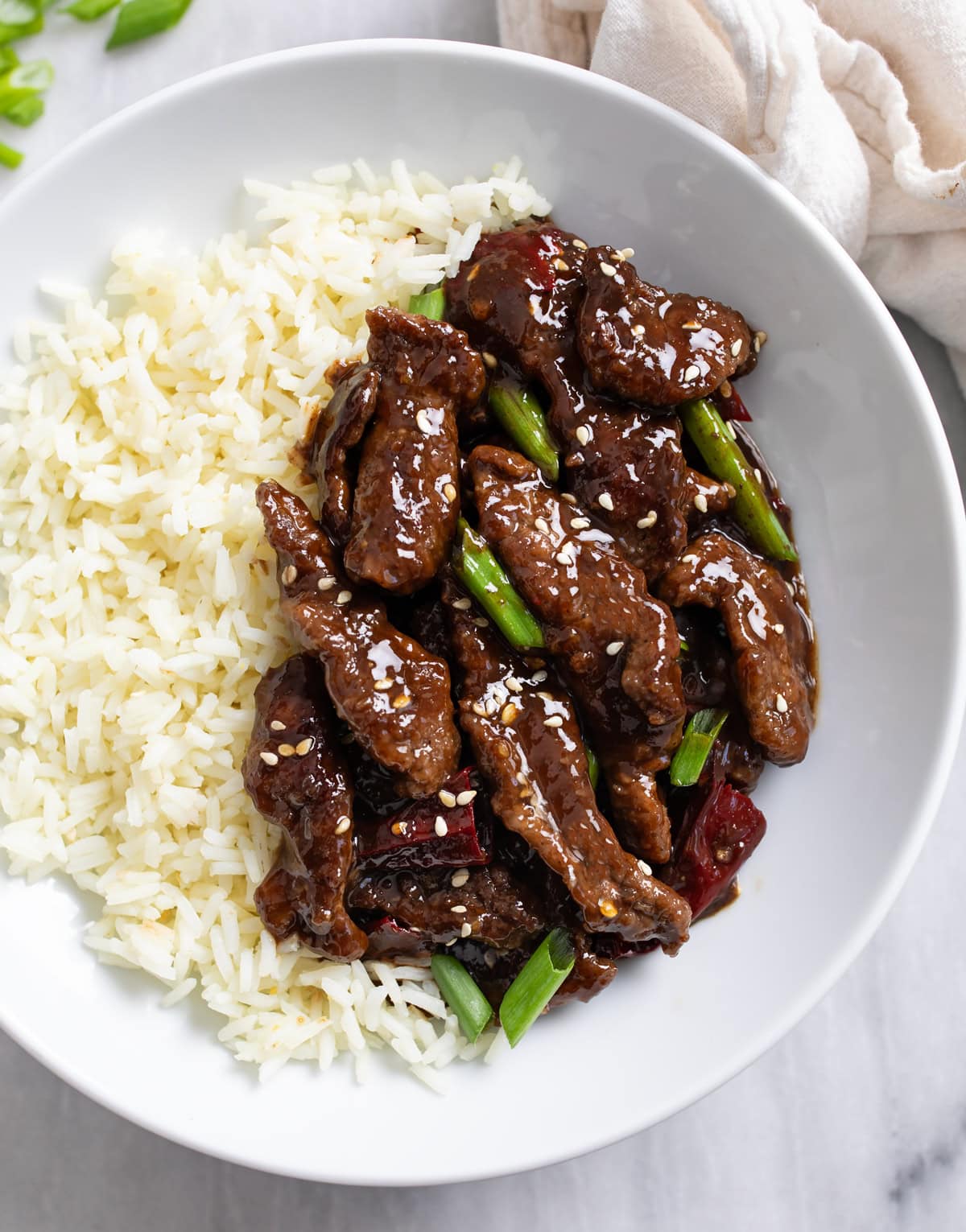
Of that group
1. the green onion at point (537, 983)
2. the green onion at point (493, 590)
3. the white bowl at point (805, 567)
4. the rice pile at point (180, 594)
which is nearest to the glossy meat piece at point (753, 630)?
the white bowl at point (805, 567)

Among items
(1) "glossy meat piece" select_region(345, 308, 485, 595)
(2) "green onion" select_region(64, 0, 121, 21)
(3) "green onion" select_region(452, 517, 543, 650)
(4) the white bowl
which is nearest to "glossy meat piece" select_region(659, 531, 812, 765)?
(4) the white bowl

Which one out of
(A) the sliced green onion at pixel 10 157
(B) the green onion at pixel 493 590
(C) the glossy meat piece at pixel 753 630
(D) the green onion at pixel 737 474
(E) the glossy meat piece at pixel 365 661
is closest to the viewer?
(E) the glossy meat piece at pixel 365 661

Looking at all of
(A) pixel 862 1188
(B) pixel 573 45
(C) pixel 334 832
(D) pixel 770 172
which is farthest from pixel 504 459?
(A) pixel 862 1188

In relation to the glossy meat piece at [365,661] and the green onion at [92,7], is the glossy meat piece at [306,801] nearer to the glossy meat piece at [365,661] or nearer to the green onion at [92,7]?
the glossy meat piece at [365,661]

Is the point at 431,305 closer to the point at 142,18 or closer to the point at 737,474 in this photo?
the point at 737,474

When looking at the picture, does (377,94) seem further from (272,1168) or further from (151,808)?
(272,1168)

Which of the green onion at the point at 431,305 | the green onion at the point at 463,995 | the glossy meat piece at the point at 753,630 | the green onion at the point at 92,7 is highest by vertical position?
the green onion at the point at 431,305

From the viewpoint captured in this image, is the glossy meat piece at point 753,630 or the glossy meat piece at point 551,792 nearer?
the glossy meat piece at point 551,792
